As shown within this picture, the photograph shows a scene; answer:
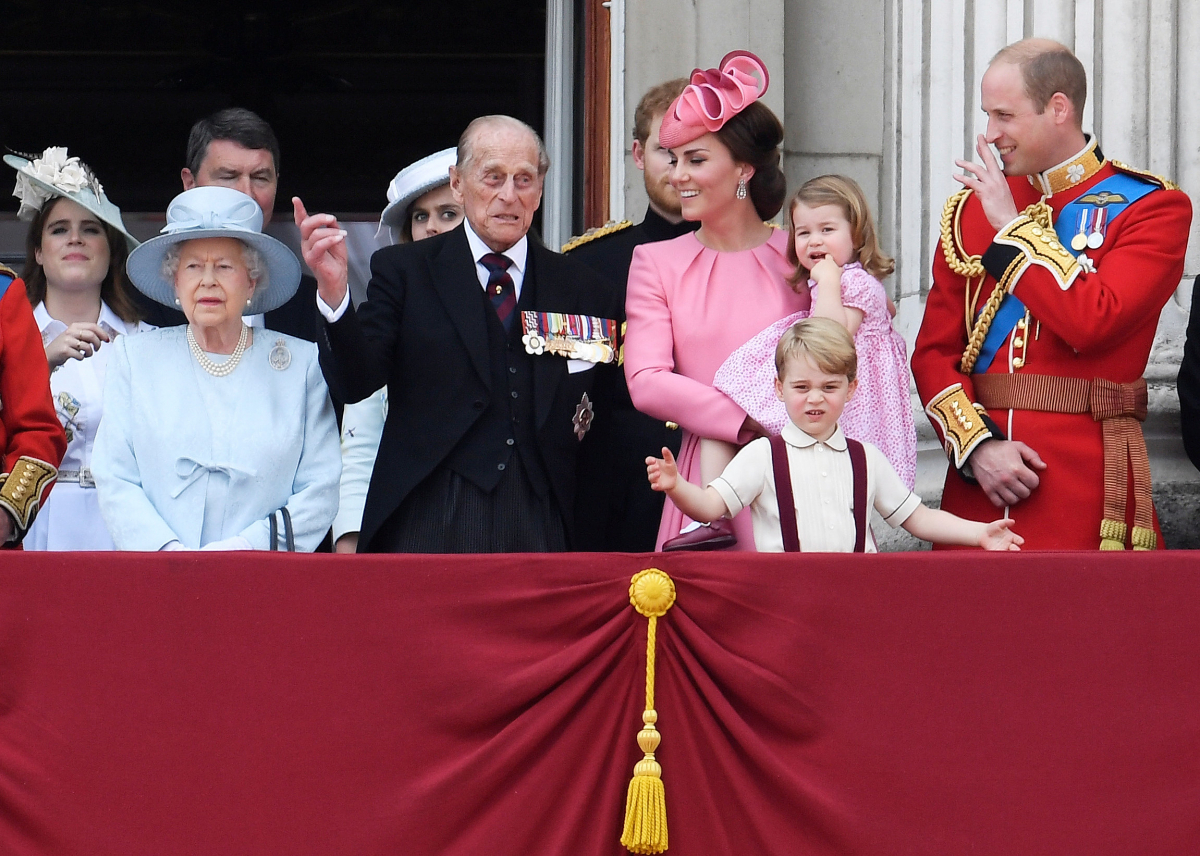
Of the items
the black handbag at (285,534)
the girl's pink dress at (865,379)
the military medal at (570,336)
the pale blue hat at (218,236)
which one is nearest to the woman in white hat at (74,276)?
the pale blue hat at (218,236)

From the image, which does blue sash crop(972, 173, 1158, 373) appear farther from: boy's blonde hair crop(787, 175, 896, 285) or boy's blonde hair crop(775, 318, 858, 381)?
boy's blonde hair crop(775, 318, 858, 381)

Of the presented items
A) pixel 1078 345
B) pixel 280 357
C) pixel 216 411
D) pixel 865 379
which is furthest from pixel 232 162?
pixel 1078 345

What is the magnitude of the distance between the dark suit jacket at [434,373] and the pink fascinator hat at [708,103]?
433 millimetres

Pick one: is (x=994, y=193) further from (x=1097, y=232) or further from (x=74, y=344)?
(x=74, y=344)

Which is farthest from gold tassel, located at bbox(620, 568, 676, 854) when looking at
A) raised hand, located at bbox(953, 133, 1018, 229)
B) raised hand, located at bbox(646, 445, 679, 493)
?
raised hand, located at bbox(953, 133, 1018, 229)

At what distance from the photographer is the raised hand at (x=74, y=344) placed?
14.7 ft

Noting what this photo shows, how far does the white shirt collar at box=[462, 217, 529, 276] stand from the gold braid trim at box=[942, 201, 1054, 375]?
964mm

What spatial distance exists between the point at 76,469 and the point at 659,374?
1.47 metres

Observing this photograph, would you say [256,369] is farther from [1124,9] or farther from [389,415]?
[1124,9]

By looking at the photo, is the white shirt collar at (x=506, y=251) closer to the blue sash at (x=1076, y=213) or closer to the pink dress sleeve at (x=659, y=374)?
the pink dress sleeve at (x=659, y=374)

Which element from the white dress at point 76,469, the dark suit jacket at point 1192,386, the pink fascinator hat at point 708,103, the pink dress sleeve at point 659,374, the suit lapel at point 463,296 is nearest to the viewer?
the pink dress sleeve at point 659,374

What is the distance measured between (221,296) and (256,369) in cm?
18

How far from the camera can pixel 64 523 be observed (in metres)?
4.47

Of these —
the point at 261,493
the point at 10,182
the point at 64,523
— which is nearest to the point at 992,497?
the point at 261,493
